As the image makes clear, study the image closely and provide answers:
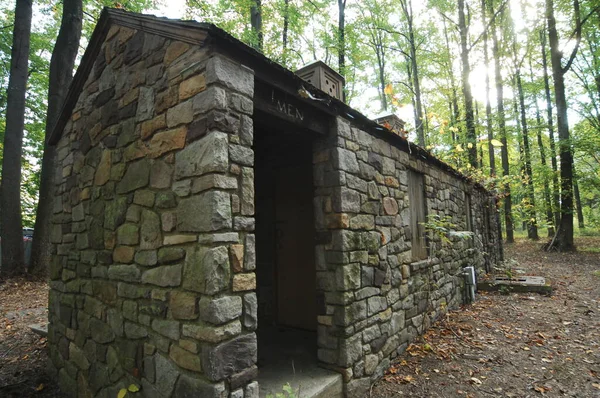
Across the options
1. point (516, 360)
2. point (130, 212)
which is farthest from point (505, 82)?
point (130, 212)

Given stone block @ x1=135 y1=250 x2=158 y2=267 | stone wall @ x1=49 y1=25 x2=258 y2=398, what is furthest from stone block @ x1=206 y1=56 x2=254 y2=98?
stone block @ x1=135 y1=250 x2=158 y2=267

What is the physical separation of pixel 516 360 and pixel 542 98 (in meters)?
16.7

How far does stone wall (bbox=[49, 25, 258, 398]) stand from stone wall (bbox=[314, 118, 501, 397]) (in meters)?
1.20

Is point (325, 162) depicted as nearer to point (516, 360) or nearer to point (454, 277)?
point (516, 360)

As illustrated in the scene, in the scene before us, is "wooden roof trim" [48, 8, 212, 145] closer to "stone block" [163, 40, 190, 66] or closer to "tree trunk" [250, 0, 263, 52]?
"stone block" [163, 40, 190, 66]

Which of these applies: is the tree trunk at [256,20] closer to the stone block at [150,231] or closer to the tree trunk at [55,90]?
the tree trunk at [55,90]

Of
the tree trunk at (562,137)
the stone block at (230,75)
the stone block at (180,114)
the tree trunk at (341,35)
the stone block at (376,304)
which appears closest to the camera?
the stone block at (230,75)

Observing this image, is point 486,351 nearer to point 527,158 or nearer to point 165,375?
point 165,375

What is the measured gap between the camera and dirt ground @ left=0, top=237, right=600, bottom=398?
325 centimetres

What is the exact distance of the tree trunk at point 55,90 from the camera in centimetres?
643

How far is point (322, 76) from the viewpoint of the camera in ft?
12.3

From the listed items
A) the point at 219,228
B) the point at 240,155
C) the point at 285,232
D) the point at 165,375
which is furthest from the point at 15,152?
the point at 219,228

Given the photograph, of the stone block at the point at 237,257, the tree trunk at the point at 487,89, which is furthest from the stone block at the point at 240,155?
the tree trunk at the point at 487,89

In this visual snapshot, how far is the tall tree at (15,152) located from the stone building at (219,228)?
4594 mm
